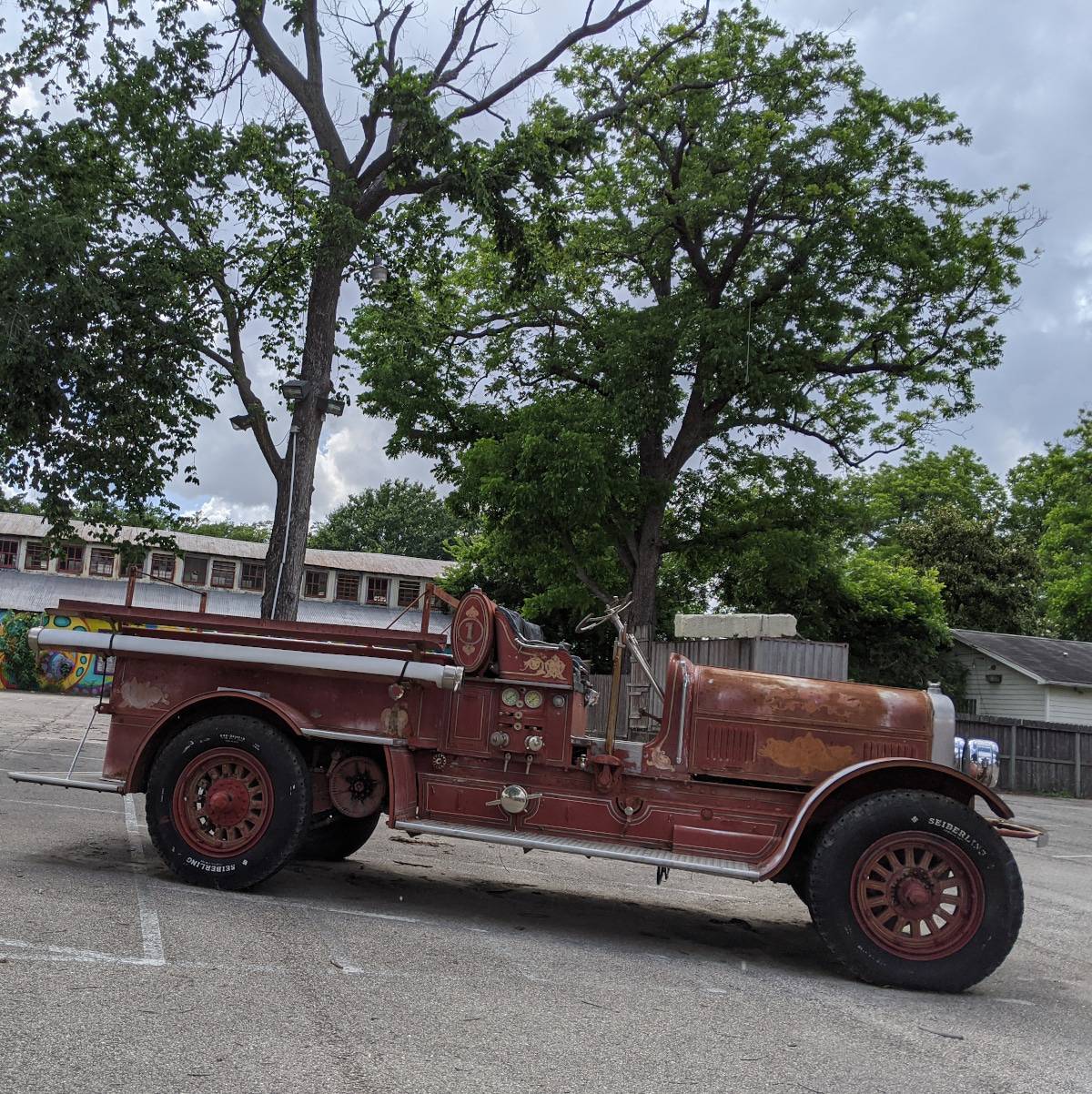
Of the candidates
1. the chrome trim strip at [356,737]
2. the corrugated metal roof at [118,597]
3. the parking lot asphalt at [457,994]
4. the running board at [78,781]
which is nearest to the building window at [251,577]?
the corrugated metal roof at [118,597]

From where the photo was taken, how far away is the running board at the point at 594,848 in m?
5.83

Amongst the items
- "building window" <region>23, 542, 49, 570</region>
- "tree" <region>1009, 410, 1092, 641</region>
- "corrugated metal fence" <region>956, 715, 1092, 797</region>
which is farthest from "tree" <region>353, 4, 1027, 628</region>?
"building window" <region>23, 542, 49, 570</region>

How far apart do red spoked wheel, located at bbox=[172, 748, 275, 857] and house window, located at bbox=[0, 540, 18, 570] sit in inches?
1637

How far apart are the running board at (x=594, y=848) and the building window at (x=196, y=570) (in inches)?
1577

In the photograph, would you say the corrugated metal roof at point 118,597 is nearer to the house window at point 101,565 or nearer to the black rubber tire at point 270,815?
the house window at point 101,565

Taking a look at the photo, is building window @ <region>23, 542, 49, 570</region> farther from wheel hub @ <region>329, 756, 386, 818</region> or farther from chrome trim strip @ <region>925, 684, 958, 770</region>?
chrome trim strip @ <region>925, 684, 958, 770</region>

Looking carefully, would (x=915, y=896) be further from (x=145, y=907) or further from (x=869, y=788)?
(x=145, y=907)

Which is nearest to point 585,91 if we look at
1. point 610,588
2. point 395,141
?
point 395,141

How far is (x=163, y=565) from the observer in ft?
139

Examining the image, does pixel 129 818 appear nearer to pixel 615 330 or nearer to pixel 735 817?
pixel 735 817

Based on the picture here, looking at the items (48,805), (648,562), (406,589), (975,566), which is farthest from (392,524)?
(48,805)

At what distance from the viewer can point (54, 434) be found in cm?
1504

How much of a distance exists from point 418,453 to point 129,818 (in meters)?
15.0

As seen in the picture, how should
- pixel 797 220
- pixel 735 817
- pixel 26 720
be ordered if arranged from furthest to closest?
1. pixel 26 720
2. pixel 797 220
3. pixel 735 817
